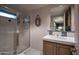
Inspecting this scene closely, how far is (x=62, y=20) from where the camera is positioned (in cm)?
137

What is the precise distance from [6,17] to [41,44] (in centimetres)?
69

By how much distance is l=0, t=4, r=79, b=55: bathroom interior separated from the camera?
131cm

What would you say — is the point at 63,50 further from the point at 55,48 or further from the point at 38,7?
the point at 38,7

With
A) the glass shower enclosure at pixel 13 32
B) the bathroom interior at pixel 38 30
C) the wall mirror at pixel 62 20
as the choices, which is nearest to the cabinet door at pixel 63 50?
the bathroom interior at pixel 38 30

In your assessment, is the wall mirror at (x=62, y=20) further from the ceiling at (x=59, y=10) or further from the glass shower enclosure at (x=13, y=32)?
the glass shower enclosure at (x=13, y=32)

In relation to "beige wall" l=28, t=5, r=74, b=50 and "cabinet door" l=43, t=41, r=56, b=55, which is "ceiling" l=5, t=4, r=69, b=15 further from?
"cabinet door" l=43, t=41, r=56, b=55

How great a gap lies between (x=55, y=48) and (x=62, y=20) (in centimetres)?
44

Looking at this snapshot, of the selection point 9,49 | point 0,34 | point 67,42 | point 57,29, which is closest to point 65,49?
point 67,42

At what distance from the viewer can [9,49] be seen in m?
1.42

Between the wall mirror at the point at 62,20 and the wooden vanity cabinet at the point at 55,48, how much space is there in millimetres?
231

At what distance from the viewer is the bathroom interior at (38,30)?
51.6 inches

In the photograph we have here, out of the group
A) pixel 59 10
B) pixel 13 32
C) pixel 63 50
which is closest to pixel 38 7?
pixel 59 10
